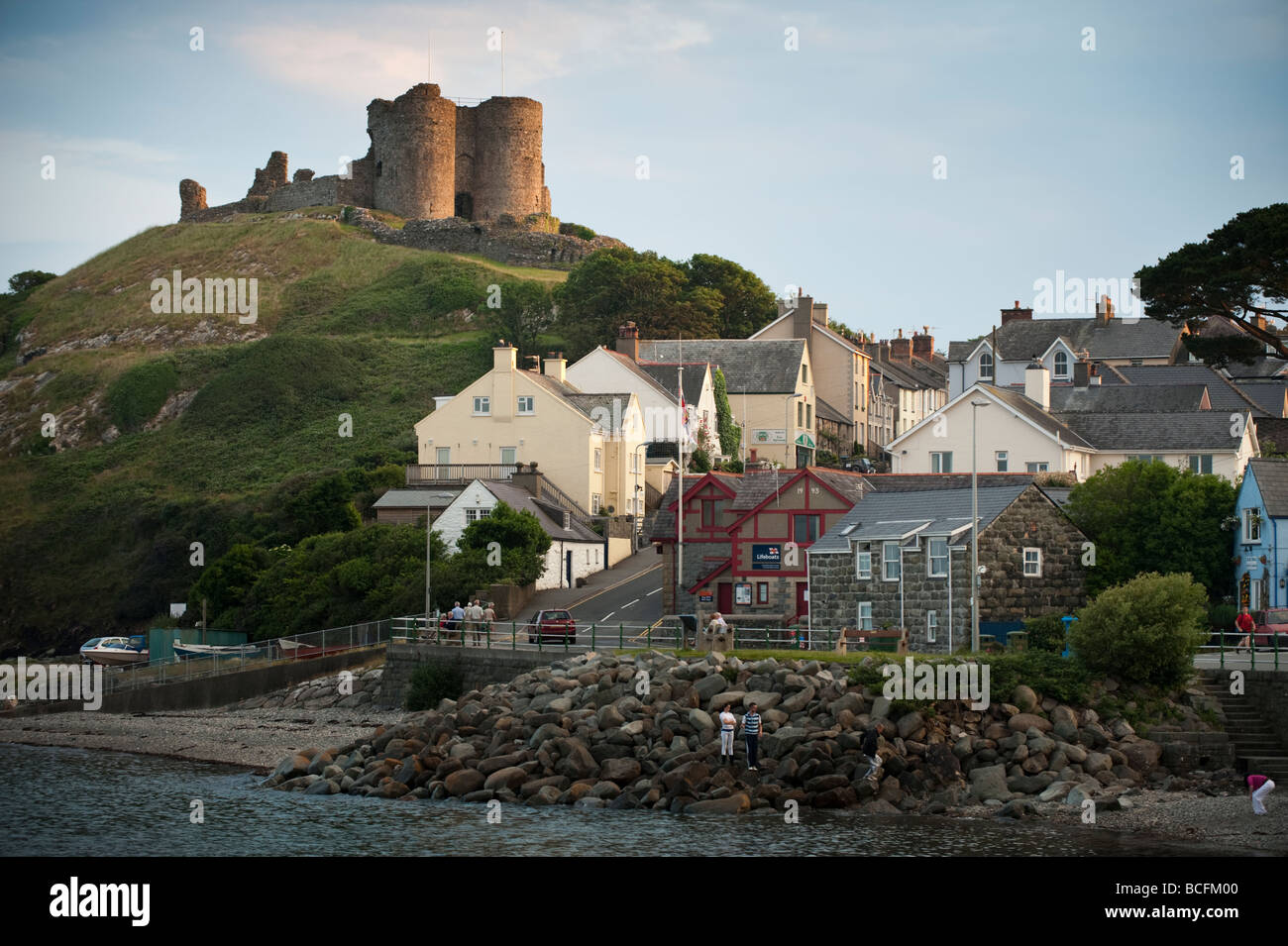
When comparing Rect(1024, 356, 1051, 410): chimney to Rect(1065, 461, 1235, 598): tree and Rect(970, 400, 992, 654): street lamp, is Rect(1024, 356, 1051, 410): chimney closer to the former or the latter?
Rect(1065, 461, 1235, 598): tree

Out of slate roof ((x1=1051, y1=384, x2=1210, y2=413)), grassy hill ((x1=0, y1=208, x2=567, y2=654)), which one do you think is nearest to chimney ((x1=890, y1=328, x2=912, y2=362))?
grassy hill ((x1=0, y1=208, x2=567, y2=654))

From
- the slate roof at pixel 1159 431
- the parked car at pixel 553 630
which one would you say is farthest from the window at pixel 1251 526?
the parked car at pixel 553 630

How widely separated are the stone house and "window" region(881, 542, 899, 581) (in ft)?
0.09

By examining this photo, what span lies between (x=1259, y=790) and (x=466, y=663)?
24.1 m

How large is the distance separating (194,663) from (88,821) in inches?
904

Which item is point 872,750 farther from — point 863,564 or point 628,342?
point 628,342

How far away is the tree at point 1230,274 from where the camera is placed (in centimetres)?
4719

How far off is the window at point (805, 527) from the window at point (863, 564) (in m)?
7.04

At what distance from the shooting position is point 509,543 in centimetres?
6006

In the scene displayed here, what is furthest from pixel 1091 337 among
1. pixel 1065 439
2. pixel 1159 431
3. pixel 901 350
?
pixel 901 350

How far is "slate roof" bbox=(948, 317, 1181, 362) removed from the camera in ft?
285

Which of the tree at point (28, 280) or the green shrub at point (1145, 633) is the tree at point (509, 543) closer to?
the green shrub at point (1145, 633)

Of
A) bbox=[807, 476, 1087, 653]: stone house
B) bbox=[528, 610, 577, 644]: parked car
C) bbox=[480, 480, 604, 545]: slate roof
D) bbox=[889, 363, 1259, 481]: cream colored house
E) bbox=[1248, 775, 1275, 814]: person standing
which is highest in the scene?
bbox=[889, 363, 1259, 481]: cream colored house
